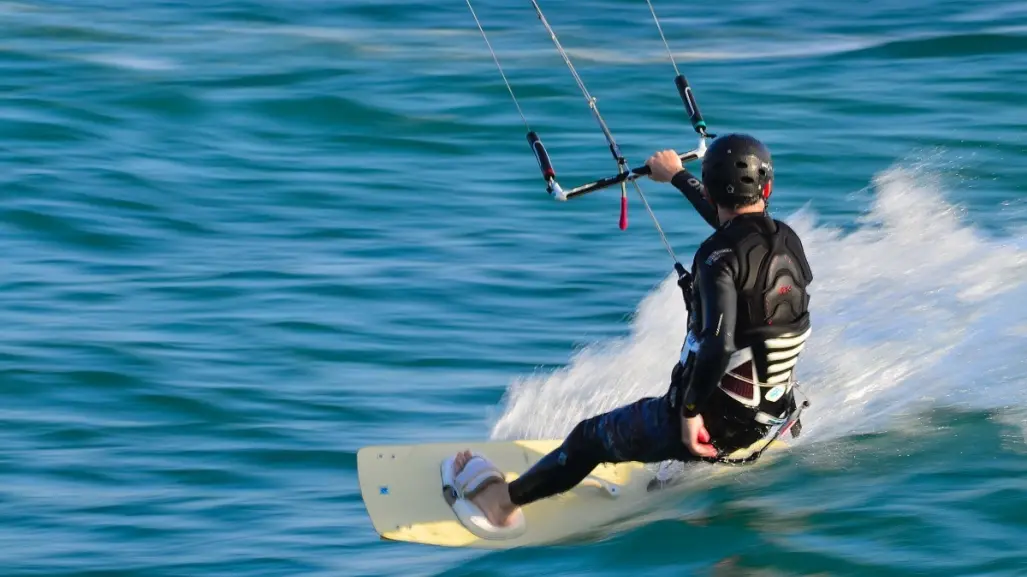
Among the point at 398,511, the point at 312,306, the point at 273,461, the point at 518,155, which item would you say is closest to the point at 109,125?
the point at 518,155

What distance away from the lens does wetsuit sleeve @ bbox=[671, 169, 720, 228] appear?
647cm

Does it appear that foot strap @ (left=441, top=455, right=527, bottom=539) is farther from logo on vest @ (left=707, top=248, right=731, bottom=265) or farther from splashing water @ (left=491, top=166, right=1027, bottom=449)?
logo on vest @ (left=707, top=248, right=731, bottom=265)

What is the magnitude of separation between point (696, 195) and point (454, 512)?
1712mm

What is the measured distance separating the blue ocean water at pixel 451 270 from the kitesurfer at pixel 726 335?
35cm

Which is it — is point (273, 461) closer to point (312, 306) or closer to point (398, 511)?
point (398, 511)

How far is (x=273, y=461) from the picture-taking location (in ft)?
26.2

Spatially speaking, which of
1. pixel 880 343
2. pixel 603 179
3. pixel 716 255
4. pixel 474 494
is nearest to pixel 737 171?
pixel 716 255

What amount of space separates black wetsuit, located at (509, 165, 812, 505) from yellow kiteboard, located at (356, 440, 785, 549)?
0.34 m

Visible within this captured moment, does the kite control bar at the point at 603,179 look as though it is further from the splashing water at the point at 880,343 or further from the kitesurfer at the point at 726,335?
the splashing water at the point at 880,343

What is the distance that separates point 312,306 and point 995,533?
5.39 metres

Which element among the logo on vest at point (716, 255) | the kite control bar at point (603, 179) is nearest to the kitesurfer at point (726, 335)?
the logo on vest at point (716, 255)

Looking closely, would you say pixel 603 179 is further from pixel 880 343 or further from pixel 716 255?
pixel 880 343

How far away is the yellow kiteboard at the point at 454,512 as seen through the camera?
6867mm

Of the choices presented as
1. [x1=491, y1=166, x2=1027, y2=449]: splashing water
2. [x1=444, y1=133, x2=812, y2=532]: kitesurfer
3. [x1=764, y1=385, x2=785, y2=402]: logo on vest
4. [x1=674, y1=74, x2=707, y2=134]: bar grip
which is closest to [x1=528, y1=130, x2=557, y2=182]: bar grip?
[x1=444, y1=133, x2=812, y2=532]: kitesurfer
